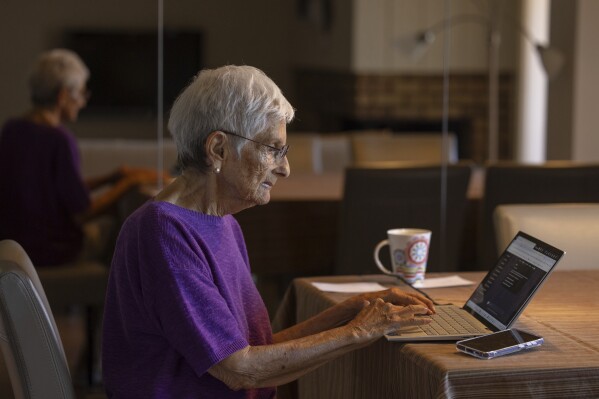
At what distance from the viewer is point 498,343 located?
1.65 meters

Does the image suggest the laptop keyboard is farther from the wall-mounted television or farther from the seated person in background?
the wall-mounted television

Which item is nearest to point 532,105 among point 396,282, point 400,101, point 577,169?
point 400,101

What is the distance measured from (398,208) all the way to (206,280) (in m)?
1.91

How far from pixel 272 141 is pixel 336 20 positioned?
6.33 m

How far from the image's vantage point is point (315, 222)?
3752 millimetres

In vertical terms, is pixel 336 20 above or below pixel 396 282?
above

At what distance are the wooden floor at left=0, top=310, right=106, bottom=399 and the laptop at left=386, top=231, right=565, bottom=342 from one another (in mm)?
1675

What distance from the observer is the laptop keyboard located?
1751mm

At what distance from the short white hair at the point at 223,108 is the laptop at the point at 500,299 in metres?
0.41

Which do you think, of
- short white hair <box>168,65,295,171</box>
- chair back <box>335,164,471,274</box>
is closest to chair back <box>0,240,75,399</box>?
short white hair <box>168,65,295,171</box>

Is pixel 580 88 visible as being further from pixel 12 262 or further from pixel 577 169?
pixel 12 262

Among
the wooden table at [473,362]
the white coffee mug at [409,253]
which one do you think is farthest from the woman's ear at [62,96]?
the white coffee mug at [409,253]

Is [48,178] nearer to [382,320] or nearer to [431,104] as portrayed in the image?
[382,320]

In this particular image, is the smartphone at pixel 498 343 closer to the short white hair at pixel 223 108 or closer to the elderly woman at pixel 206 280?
the elderly woman at pixel 206 280
